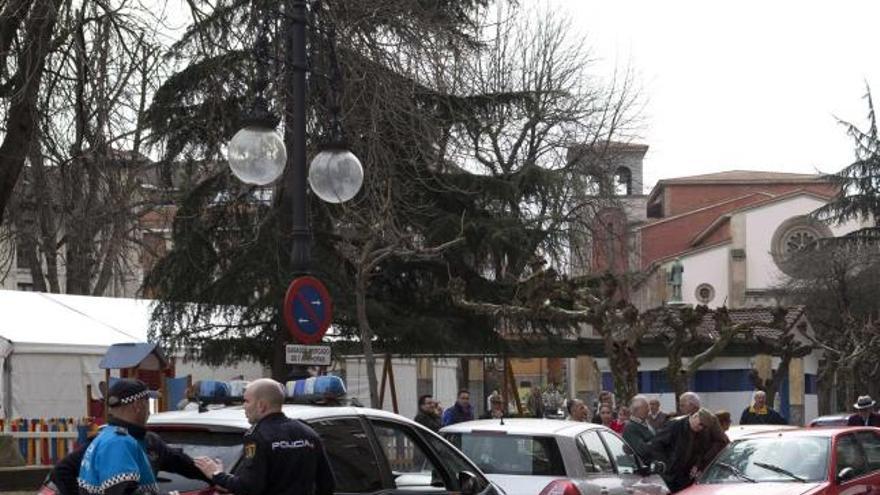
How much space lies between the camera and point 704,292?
296ft

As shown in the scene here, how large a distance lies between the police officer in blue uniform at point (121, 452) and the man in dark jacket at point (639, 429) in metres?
10.1

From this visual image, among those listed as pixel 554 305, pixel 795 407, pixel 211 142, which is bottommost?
pixel 795 407

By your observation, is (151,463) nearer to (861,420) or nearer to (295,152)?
(295,152)

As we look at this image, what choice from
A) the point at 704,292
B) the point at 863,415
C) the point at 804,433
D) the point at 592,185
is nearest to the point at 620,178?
the point at 592,185

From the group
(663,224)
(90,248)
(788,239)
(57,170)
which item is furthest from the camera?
(663,224)

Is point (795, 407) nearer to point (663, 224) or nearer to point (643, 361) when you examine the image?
point (643, 361)

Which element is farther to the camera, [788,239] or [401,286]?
[788,239]

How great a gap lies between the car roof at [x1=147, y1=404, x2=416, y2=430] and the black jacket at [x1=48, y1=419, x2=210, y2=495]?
1.75ft

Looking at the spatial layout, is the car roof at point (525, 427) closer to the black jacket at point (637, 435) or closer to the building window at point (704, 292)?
the black jacket at point (637, 435)

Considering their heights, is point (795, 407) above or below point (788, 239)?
below

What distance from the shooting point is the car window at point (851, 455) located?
14.6m

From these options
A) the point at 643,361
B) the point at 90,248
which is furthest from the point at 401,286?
the point at 643,361

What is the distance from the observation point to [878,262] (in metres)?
54.8

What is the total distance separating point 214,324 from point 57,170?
1142 centimetres
